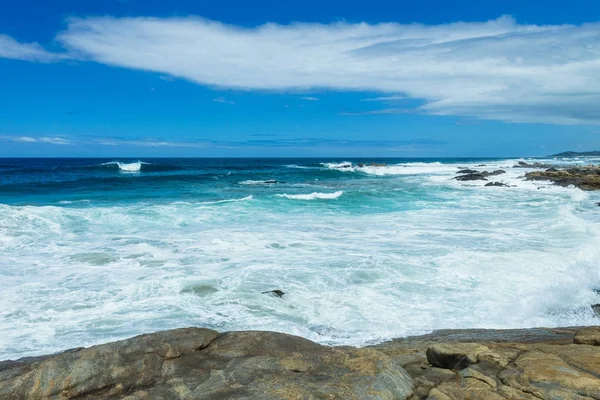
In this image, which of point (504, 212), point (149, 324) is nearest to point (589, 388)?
point (149, 324)

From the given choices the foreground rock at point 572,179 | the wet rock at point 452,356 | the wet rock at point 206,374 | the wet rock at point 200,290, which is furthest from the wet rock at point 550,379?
the foreground rock at point 572,179

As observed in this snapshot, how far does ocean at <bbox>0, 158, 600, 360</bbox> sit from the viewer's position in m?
8.09

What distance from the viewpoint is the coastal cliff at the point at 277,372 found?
375 cm

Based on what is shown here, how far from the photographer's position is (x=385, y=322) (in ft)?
26.5

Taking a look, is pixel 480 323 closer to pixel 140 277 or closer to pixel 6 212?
pixel 140 277

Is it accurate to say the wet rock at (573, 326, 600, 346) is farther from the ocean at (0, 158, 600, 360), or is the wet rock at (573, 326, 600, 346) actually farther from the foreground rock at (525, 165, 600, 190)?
the foreground rock at (525, 165, 600, 190)

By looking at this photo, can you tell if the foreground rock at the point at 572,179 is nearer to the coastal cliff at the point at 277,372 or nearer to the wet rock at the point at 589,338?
the wet rock at the point at 589,338

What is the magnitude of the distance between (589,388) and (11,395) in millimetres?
5192

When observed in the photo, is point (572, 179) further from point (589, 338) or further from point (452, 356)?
point (452, 356)

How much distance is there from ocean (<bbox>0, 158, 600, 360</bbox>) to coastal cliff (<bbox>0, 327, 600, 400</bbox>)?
102 inches

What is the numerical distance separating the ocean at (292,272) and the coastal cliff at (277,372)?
8.51ft

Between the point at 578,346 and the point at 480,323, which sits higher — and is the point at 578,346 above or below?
above

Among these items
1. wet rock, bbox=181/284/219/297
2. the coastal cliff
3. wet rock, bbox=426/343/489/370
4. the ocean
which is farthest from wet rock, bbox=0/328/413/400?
wet rock, bbox=181/284/219/297

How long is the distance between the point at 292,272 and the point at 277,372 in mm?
7161
